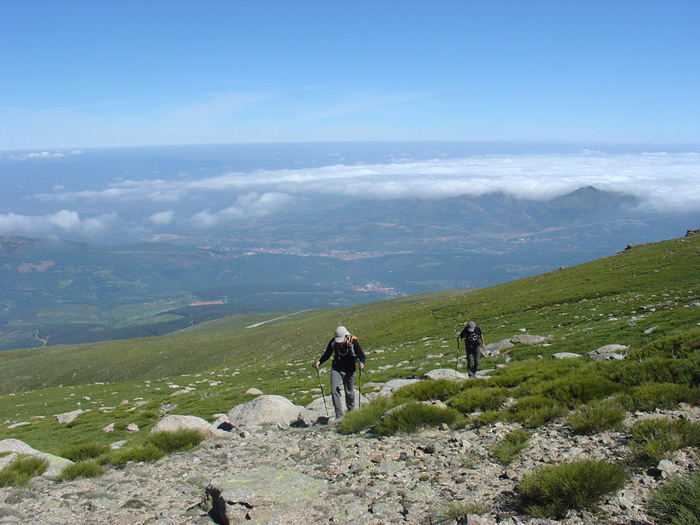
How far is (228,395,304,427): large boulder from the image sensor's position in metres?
13.7

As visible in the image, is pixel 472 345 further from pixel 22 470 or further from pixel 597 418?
pixel 22 470

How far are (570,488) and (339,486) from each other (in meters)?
3.98

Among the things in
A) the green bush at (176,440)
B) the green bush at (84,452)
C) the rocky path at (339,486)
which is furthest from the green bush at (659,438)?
the green bush at (84,452)

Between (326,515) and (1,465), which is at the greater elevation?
(326,515)

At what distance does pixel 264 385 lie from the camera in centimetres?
2669

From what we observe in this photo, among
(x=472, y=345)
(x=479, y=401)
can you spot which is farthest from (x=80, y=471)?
(x=472, y=345)

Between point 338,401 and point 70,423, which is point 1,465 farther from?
point 70,423

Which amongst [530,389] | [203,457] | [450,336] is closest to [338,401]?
[203,457]

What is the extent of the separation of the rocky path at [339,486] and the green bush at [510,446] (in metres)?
0.13

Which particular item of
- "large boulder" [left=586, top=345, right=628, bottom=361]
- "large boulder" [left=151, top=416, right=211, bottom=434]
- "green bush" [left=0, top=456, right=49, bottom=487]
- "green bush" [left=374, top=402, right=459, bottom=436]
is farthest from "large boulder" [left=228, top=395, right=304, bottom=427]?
"large boulder" [left=586, top=345, right=628, bottom=361]

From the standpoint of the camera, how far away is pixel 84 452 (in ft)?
37.0

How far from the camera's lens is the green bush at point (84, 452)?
Result: 11.1 metres

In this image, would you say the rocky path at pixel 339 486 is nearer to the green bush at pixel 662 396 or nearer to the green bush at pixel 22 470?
the green bush at pixel 22 470

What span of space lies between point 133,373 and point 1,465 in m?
46.5
